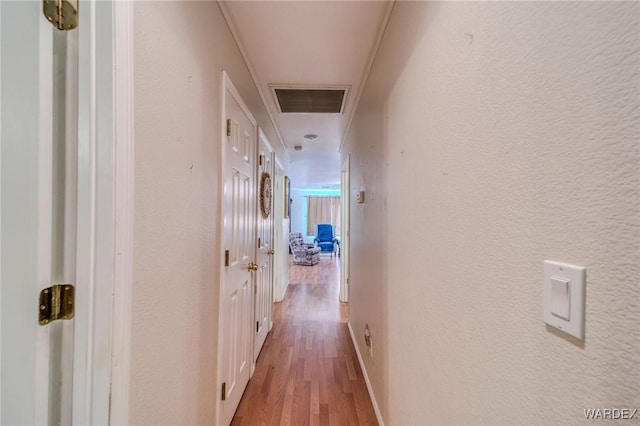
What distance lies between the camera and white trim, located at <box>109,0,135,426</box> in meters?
0.65

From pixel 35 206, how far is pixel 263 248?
1942 mm

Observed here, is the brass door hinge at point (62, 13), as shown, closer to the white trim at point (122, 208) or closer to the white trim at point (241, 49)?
the white trim at point (122, 208)

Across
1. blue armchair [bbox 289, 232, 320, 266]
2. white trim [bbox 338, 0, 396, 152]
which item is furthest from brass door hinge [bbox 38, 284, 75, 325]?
blue armchair [bbox 289, 232, 320, 266]

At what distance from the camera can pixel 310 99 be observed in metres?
2.46

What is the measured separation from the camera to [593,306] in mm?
387

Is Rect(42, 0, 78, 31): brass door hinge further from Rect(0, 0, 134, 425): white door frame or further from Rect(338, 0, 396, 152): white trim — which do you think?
Rect(338, 0, 396, 152): white trim

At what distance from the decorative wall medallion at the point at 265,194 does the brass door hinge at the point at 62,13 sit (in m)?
1.73

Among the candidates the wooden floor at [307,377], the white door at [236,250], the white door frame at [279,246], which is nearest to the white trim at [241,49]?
the white door at [236,250]

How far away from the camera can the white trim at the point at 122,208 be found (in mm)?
654

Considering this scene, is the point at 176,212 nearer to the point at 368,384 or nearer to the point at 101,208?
the point at 101,208

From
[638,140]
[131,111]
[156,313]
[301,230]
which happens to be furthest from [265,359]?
[301,230]

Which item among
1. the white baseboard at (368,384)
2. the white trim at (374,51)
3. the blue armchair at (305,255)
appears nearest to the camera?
the white trim at (374,51)

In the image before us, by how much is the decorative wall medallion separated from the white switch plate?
2.15 metres

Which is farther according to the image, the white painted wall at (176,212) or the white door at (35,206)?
the white painted wall at (176,212)
